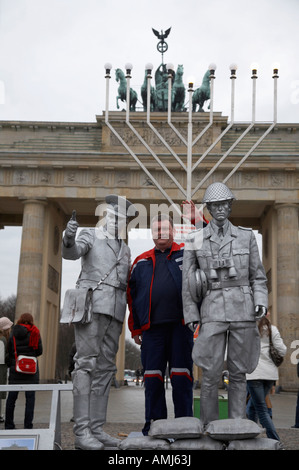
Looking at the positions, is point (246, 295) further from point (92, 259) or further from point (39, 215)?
point (39, 215)

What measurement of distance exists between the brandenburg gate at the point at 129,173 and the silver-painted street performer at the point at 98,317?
53.9 feet

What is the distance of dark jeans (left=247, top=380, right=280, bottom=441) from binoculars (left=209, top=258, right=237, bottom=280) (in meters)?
2.10

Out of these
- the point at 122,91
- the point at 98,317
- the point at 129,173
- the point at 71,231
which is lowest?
the point at 98,317

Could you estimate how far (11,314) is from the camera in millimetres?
50438

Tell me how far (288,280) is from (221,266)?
1696 centimetres

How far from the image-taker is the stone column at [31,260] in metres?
21.2

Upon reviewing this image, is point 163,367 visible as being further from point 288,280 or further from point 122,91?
point 122,91

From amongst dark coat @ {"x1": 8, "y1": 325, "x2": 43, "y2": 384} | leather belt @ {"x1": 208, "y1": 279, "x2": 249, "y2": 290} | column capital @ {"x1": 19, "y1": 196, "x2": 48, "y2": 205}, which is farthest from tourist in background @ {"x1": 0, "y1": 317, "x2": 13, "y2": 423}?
column capital @ {"x1": 19, "y1": 196, "x2": 48, "y2": 205}

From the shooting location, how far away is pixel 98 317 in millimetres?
4738

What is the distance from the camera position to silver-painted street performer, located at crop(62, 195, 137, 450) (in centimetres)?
457

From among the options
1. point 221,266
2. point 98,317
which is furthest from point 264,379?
point 98,317

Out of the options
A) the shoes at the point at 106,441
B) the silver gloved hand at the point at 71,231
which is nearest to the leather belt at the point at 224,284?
the silver gloved hand at the point at 71,231

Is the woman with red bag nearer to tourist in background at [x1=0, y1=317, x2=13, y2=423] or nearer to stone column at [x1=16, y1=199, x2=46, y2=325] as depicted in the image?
tourist in background at [x1=0, y1=317, x2=13, y2=423]
